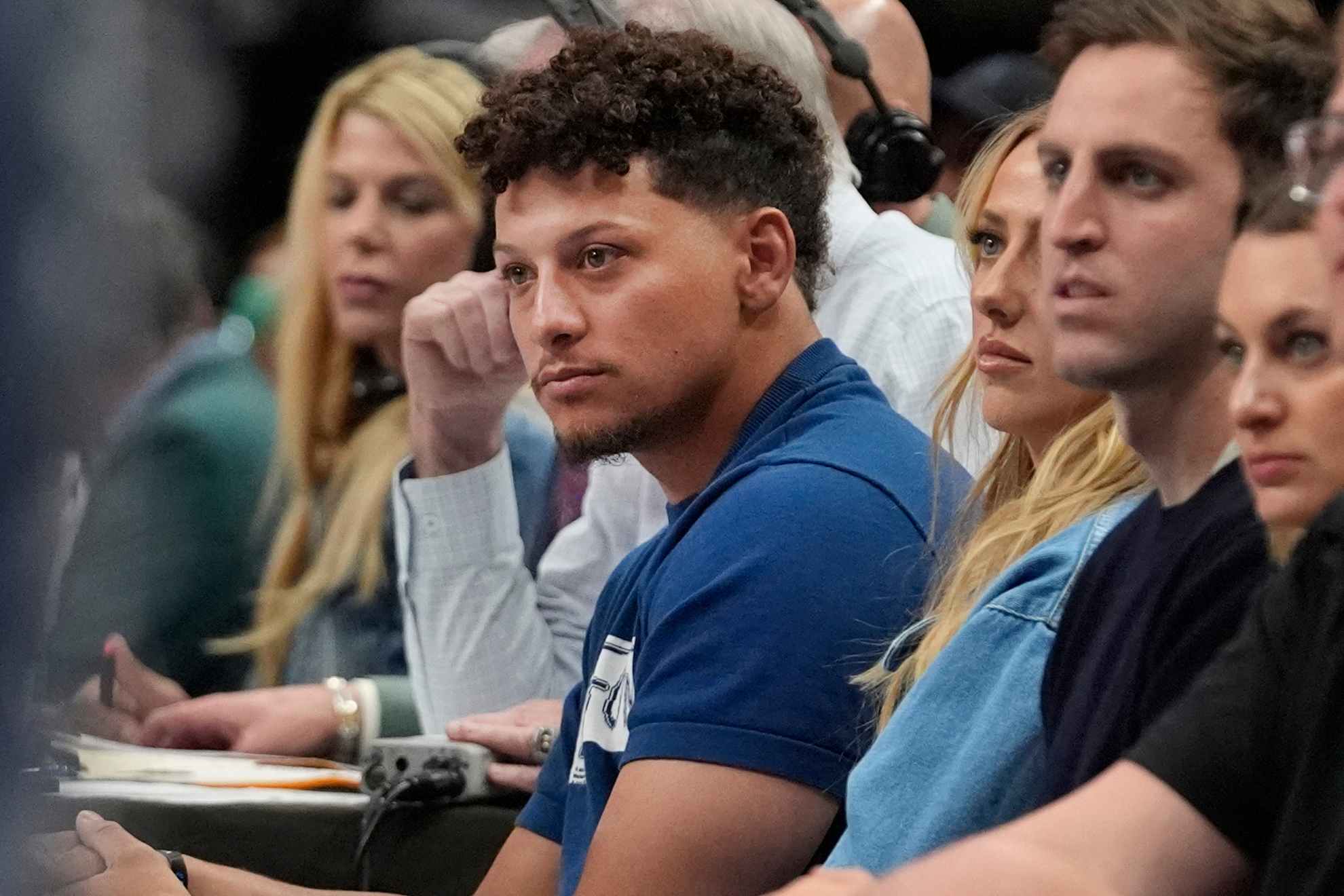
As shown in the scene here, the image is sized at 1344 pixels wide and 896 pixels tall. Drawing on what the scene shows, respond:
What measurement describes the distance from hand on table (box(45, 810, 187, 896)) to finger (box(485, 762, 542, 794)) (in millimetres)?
286

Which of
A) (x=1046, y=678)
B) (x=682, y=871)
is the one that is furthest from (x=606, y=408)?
(x=1046, y=678)

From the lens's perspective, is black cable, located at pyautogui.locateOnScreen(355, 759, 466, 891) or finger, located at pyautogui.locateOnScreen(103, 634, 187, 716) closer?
black cable, located at pyautogui.locateOnScreen(355, 759, 466, 891)

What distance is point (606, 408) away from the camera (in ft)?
4.33

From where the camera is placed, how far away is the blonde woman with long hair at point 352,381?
196 centimetres

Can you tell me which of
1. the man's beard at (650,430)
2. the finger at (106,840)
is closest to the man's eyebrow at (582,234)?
the man's beard at (650,430)

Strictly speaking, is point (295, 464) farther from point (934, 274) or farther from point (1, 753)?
point (1, 753)

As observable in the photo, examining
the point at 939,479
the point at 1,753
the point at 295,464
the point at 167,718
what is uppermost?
the point at 1,753

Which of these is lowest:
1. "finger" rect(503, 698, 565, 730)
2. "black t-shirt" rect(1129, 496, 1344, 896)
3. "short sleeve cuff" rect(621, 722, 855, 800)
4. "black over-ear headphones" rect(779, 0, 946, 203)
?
"finger" rect(503, 698, 565, 730)

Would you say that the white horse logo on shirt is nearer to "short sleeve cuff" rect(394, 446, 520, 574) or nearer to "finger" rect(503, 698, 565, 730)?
"finger" rect(503, 698, 565, 730)

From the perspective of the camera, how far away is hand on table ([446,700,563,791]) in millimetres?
1535

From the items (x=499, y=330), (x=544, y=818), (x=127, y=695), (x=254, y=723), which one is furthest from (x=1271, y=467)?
(x=127, y=695)

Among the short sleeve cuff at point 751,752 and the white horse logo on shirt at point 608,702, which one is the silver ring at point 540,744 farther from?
the short sleeve cuff at point 751,752

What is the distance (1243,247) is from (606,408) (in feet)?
2.03

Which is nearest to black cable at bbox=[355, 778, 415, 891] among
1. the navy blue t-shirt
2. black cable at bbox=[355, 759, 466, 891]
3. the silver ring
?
black cable at bbox=[355, 759, 466, 891]
